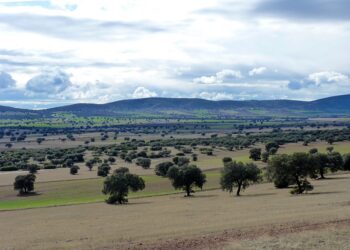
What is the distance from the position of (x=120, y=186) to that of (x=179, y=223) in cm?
3738

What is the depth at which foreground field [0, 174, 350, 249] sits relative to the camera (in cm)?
3359

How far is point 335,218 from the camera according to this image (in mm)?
38562

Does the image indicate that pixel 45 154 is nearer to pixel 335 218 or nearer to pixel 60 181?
pixel 60 181

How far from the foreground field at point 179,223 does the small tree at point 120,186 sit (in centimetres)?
227

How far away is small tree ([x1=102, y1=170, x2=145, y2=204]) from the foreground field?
227 centimetres

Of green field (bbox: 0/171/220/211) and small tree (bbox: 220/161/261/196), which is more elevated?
small tree (bbox: 220/161/261/196)

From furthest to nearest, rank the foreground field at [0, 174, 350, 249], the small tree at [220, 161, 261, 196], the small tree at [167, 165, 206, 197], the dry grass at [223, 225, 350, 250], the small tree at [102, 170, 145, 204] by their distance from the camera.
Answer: the small tree at [167, 165, 206, 197] → the small tree at [220, 161, 261, 196] → the small tree at [102, 170, 145, 204] → the foreground field at [0, 174, 350, 249] → the dry grass at [223, 225, 350, 250]

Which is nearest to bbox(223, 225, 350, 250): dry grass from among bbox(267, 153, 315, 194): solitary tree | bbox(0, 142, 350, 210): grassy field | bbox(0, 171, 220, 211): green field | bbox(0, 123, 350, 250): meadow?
bbox(0, 123, 350, 250): meadow

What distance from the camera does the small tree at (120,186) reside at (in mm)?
80750

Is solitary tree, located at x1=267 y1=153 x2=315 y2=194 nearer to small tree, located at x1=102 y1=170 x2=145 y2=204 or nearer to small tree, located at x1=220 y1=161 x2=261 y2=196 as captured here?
small tree, located at x1=220 y1=161 x2=261 y2=196

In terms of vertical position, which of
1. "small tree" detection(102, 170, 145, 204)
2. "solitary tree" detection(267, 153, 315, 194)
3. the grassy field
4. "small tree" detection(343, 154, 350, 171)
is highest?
"solitary tree" detection(267, 153, 315, 194)

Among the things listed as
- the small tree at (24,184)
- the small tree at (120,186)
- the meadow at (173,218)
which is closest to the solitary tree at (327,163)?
the meadow at (173,218)

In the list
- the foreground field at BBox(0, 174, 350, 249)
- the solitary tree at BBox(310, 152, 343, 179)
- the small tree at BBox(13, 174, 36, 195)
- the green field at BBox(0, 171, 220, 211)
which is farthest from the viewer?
the small tree at BBox(13, 174, 36, 195)

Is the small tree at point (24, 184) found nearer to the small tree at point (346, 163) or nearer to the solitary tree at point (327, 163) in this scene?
the solitary tree at point (327, 163)
